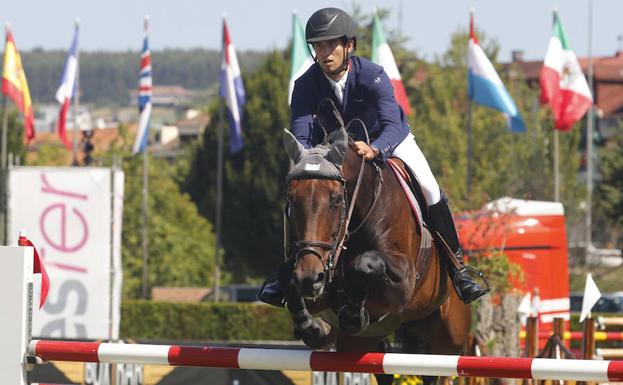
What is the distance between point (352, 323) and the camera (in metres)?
5.90

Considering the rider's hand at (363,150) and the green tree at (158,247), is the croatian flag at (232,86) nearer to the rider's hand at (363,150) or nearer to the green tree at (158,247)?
the green tree at (158,247)

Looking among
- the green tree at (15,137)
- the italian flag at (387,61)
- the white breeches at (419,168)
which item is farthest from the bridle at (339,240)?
the green tree at (15,137)

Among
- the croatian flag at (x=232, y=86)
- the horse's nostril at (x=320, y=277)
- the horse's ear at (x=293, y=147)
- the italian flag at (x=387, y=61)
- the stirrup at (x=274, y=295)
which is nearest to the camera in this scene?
the horse's nostril at (x=320, y=277)

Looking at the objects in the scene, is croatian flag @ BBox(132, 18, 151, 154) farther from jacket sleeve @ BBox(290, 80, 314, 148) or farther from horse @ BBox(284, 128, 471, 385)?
horse @ BBox(284, 128, 471, 385)

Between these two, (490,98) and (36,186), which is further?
(490,98)

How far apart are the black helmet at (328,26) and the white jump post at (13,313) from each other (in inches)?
70.4

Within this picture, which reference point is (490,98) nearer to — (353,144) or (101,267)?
(101,267)

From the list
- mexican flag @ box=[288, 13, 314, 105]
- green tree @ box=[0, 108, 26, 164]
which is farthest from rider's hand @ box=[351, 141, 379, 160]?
green tree @ box=[0, 108, 26, 164]

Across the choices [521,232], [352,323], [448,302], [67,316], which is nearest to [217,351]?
[352,323]

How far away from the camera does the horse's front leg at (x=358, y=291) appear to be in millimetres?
5891

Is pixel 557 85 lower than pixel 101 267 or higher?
higher

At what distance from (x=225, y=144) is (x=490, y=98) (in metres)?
28.3

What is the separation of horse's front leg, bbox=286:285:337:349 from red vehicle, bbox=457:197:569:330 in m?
11.3

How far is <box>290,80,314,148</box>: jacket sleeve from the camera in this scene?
642 centimetres
